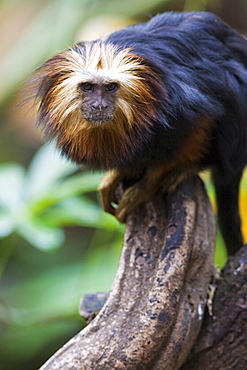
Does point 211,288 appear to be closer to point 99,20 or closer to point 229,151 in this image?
point 229,151

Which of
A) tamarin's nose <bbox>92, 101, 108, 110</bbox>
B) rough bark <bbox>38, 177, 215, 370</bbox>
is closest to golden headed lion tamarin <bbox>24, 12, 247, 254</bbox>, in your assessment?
tamarin's nose <bbox>92, 101, 108, 110</bbox>

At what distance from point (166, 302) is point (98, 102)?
0.76 meters

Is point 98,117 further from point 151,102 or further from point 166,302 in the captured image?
point 166,302

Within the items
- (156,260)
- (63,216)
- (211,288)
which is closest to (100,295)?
(156,260)

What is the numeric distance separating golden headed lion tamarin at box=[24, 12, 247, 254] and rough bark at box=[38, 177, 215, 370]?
12 centimetres

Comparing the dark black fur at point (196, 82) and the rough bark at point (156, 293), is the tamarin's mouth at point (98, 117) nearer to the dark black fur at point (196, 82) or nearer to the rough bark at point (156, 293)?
the dark black fur at point (196, 82)

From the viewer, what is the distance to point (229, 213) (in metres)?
2.65

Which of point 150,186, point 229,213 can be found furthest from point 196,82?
point 229,213

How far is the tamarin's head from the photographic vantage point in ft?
6.27

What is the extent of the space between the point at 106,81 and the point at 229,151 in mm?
693

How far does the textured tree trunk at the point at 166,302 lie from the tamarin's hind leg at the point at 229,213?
0.30 meters

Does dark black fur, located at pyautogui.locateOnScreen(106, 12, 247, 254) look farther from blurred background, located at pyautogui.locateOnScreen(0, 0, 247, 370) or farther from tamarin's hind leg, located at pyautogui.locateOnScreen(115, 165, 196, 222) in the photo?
blurred background, located at pyautogui.locateOnScreen(0, 0, 247, 370)

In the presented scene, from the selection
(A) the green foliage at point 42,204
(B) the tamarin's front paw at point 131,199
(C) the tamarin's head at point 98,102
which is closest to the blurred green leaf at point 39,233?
(A) the green foliage at point 42,204

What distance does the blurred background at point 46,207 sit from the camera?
9.35ft
